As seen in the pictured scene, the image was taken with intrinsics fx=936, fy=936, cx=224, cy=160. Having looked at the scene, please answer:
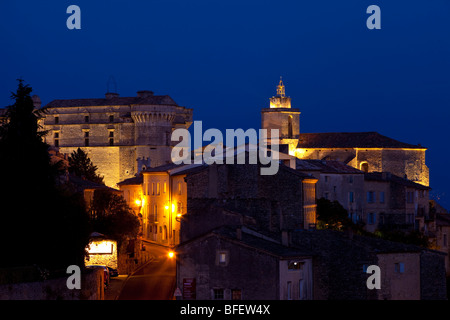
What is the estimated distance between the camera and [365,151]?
347ft

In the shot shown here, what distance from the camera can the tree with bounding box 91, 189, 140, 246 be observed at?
189 feet

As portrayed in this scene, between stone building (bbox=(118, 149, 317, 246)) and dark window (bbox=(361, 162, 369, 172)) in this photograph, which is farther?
dark window (bbox=(361, 162, 369, 172))

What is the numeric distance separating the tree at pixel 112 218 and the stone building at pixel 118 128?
158 feet

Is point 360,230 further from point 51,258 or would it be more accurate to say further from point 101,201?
point 51,258

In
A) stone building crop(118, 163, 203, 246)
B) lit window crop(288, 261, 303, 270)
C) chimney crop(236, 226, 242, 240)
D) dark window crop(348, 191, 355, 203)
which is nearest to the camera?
chimney crop(236, 226, 242, 240)

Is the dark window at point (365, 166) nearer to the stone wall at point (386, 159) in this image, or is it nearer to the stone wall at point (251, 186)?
the stone wall at point (386, 159)

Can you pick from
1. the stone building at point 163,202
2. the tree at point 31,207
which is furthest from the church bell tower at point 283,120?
the tree at point 31,207

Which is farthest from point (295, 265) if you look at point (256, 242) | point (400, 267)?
point (400, 267)

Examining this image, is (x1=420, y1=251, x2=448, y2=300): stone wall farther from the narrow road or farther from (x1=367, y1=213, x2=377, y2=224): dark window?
(x1=367, y1=213, x2=377, y2=224): dark window

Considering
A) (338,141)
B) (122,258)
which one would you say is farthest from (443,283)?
(338,141)

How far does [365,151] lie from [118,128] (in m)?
31.1

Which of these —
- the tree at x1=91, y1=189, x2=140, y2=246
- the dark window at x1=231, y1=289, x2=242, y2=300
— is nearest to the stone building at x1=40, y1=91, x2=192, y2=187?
the tree at x1=91, y1=189, x2=140, y2=246

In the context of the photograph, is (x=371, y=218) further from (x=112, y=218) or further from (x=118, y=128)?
(x=118, y=128)

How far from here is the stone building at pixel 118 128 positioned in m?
114
